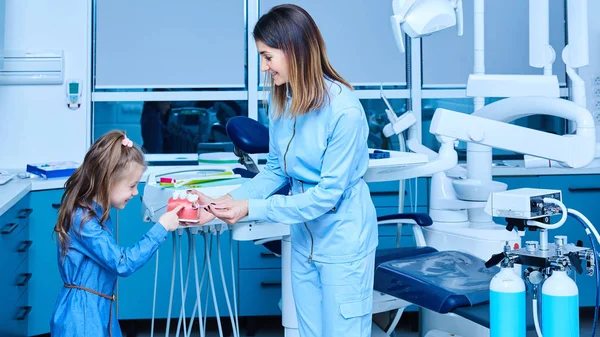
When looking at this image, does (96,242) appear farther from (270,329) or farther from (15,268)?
(270,329)

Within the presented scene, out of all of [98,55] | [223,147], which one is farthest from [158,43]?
[223,147]

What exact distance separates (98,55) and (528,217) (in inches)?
112

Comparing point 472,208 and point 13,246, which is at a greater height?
point 472,208

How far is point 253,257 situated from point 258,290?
0.17 meters

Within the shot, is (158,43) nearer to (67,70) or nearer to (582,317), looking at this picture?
(67,70)

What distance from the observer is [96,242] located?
1989 mm

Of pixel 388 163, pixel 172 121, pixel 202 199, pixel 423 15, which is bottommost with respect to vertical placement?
pixel 202 199

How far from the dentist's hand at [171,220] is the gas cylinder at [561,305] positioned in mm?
974

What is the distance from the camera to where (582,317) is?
4020 mm

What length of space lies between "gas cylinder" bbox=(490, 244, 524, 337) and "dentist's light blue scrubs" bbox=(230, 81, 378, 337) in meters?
0.40

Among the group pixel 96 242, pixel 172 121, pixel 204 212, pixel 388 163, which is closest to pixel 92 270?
pixel 96 242

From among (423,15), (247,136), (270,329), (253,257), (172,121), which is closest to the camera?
(423,15)

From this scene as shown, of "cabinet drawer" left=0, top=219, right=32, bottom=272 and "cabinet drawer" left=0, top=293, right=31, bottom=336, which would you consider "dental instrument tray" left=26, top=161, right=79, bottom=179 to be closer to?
"cabinet drawer" left=0, top=219, right=32, bottom=272

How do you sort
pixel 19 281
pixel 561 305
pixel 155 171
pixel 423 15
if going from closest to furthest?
1. pixel 561 305
2. pixel 423 15
3. pixel 155 171
4. pixel 19 281
